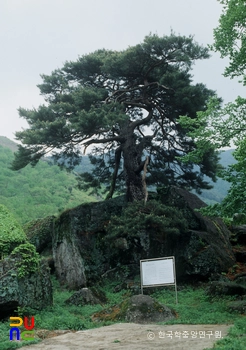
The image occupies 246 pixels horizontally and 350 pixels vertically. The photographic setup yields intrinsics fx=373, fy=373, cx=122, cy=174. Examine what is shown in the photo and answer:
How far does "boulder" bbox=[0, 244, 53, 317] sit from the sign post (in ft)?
9.49

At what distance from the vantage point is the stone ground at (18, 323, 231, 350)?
19.0ft

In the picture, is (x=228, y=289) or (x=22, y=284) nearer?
(x=22, y=284)

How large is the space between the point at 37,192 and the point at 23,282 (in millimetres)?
21321

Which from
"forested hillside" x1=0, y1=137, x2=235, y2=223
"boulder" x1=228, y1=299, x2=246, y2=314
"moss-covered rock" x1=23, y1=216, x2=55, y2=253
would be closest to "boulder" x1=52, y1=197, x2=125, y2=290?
"moss-covered rock" x1=23, y1=216, x2=55, y2=253

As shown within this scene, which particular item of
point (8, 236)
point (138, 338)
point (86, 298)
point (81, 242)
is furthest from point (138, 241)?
point (138, 338)

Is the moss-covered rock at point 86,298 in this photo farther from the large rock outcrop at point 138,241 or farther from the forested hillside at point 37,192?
the forested hillside at point 37,192

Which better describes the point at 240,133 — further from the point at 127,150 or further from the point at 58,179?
the point at 58,179

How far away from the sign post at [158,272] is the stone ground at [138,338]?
2.88m

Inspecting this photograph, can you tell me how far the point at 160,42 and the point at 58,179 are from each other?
2105 cm

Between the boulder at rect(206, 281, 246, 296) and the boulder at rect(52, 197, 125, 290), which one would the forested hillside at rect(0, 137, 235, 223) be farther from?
the boulder at rect(206, 281, 246, 296)

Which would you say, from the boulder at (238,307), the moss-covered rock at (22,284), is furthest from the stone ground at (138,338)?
the boulder at (238,307)

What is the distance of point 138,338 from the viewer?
6.45 meters

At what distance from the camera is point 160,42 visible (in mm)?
14969

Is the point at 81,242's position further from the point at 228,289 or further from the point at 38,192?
the point at 38,192
